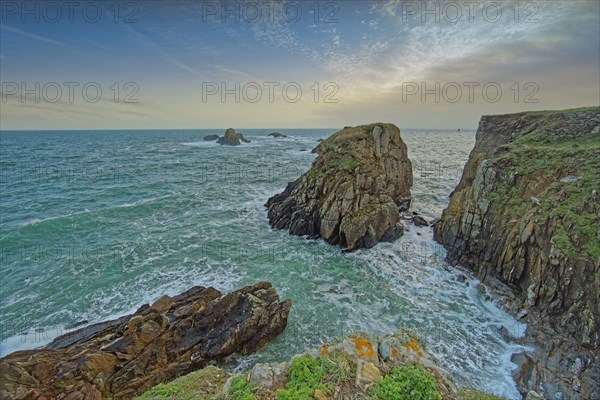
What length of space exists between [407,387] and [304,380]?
2.27m

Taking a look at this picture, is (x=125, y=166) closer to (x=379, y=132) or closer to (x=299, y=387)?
(x=379, y=132)

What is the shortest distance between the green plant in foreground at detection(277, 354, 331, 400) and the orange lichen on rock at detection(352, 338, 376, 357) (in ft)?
3.45

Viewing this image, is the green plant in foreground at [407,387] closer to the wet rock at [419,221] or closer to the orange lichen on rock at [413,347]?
the orange lichen on rock at [413,347]

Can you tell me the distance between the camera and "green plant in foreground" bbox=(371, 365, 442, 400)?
576 centimetres

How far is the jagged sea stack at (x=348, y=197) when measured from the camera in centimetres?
2356

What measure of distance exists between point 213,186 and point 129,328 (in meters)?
31.5

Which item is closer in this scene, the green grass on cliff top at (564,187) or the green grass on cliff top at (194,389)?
the green grass on cliff top at (194,389)

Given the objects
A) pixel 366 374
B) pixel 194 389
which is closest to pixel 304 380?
pixel 366 374

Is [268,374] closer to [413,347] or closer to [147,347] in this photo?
[413,347]

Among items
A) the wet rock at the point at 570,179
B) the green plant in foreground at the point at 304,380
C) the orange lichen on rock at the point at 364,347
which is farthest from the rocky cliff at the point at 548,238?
the green plant in foreground at the point at 304,380

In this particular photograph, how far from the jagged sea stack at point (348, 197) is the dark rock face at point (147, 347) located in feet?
34.7

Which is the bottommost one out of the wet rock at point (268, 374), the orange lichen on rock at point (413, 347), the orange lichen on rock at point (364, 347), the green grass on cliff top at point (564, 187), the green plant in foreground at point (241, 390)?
the green plant in foreground at point (241, 390)

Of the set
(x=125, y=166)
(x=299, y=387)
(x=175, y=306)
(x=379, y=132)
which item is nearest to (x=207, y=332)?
(x=175, y=306)

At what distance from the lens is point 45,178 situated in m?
44.8
